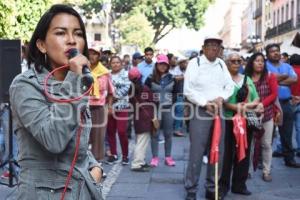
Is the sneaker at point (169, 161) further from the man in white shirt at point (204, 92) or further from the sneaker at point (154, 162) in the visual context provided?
the man in white shirt at point (204, 92)

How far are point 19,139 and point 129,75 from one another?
591 cm

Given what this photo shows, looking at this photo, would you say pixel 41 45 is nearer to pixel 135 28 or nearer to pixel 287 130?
pixel 287 130

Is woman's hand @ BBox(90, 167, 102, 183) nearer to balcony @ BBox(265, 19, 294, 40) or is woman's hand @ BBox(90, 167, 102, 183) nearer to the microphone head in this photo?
the microphone head

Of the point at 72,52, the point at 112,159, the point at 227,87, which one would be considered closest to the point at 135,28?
the point at 112,159

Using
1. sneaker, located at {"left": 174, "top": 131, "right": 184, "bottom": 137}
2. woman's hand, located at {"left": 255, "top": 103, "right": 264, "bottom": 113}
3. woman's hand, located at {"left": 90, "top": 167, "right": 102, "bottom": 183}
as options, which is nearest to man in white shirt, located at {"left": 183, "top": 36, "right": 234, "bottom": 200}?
woman's hand, located at {"left": 255, "top": 103, "right": 264, "bottom": 113}

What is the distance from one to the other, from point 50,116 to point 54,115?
2 centimetres

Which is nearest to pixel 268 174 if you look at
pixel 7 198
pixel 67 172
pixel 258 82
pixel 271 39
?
pixel 258 82

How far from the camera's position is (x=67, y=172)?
1.96 meters

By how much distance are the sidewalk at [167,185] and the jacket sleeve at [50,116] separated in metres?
4.18

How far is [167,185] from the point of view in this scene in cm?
679

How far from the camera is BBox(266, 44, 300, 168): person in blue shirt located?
7.50m

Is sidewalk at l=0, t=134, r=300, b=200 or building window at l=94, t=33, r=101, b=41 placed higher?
building window at l=94, t=33, r=101, b=41

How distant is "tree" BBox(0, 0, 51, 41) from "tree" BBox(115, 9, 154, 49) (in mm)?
31954

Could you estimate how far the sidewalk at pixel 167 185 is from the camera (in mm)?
6211
